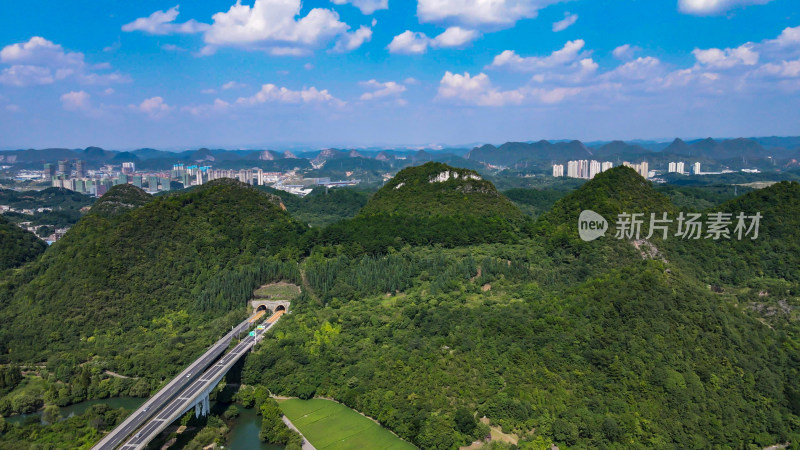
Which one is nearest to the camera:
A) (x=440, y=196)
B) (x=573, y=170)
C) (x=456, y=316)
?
(x=456, y=316)

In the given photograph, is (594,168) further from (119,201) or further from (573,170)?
(119,201)

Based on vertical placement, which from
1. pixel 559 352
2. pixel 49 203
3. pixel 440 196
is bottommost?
pixel 559 352

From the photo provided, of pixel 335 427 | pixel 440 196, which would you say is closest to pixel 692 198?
pixel 440 196

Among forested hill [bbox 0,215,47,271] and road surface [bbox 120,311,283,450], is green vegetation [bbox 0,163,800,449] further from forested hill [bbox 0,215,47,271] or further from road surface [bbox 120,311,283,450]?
forested hill [bbox 0,215,47,271]

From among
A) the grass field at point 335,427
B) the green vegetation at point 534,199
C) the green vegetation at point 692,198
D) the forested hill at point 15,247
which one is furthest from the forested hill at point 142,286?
the green vegetation at point 692,198

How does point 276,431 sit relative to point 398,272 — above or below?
below

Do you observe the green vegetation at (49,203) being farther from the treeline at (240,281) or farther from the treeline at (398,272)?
the treeline at (398,272)

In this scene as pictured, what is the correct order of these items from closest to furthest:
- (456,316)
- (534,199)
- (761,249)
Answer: (456,316)
(761,249)
(534,199)

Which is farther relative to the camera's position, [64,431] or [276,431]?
[276,431]
